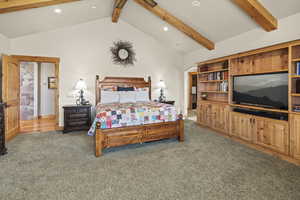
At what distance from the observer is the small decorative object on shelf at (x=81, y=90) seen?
14.3 ft

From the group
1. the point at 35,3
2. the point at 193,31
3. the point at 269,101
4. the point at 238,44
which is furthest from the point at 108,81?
the point at 269,101

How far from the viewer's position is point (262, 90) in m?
3.14

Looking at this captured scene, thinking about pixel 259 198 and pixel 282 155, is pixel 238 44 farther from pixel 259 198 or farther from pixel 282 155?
pixel 259 198

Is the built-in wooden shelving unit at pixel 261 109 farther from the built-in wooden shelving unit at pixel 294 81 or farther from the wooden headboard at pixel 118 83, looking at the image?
the wooden headboard at pixel 118 83

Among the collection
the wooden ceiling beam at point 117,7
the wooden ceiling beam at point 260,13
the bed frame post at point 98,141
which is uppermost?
the wooden ceiling beam at point 117,7

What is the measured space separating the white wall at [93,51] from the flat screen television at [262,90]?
2700mm

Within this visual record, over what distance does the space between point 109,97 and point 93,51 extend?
163 cm

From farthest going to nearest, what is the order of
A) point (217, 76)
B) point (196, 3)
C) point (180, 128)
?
point (217, 76), point (180, 128), point (196, 3)

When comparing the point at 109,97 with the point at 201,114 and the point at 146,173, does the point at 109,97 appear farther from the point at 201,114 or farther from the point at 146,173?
the point at 201,114

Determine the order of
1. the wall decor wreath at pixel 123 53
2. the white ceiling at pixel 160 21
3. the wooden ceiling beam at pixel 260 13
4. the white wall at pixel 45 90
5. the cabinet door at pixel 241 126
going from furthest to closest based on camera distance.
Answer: the white wall at pixel 45 90 < the wall decor wreath at pixel 123 53 < the cabinet door at pixel 241 126 < the white ceiling at pixel 160 21 < the wooden ceiling beam at pixel 260 13

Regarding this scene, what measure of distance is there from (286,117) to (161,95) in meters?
3.54

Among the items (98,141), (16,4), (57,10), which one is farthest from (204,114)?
(16,4)

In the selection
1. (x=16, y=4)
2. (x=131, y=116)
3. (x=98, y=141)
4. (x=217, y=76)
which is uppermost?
(x=16, y=4)

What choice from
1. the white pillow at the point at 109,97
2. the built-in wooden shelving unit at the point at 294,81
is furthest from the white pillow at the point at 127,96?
the built-in wooden shelving unit at the point at 294,81
